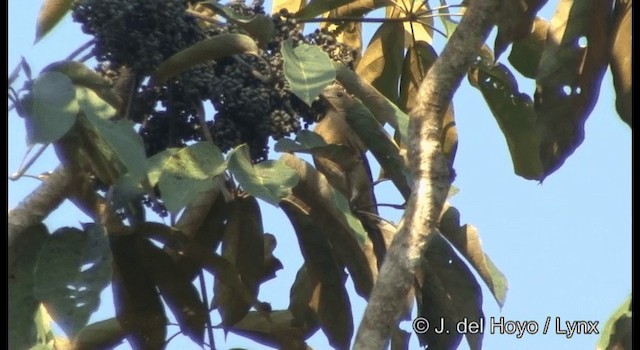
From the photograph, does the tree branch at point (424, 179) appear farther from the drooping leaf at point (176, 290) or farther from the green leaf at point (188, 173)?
the drooping leaf at point (176, 290)

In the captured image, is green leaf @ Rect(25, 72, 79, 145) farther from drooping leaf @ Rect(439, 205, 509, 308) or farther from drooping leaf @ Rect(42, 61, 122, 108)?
drooping leaf @ Rect(439, 205, 509, 308)

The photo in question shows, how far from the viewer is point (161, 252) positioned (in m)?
2.16

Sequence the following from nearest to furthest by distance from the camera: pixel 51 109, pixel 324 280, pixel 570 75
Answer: pixel 51 109, pixel 570 75, pixel 324 280

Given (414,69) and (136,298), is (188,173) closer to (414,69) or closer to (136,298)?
(136,298)

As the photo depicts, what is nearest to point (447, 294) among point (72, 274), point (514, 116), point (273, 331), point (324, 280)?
point (324, 280)

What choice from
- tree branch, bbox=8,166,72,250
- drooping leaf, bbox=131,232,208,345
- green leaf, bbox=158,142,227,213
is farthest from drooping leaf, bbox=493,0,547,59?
tree branch, bbox=8,166,72,250

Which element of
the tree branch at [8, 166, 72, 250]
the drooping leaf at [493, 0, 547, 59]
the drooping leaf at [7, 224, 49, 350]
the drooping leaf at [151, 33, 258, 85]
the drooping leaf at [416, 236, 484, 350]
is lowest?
the drooping leaf at [7, 224, 49, 350]

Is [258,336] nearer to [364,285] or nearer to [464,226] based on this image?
[364,285]

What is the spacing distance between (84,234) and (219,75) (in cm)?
42

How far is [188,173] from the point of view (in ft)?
6.12

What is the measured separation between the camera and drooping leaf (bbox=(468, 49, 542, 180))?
101 inches

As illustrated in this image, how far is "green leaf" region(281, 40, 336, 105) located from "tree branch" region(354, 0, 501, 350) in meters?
0.16

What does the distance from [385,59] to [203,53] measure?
0.72 m

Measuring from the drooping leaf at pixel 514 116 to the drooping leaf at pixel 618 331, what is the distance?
1.46 feet
